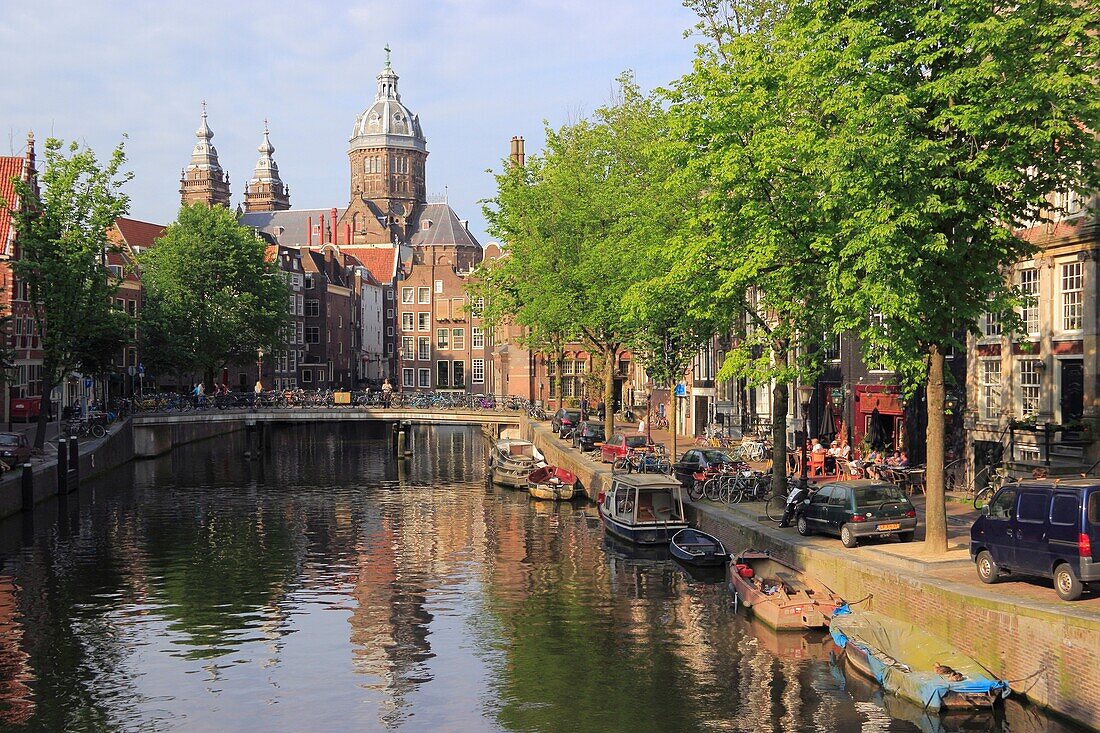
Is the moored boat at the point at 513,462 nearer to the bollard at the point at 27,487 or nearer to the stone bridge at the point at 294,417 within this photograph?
the stone bridge at the point at 294,417

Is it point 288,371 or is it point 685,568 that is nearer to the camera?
point 685,568

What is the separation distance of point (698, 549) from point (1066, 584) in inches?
611

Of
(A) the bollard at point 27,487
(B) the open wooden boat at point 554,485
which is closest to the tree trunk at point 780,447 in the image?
(B) the open wooden boat at point 554,485

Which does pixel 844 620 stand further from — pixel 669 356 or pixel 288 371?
pixel 288 371

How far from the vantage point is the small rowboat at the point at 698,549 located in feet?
117

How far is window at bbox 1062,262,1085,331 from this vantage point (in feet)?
115

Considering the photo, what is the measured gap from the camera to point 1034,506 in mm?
22469

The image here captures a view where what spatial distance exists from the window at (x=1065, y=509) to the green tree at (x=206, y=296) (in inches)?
2983

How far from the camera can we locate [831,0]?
2722 cm

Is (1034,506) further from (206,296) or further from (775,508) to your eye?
(206,296)

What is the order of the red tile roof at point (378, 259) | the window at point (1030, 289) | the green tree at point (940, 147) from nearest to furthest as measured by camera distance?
the green tree at point (940, 147) → the window at point (1030, 289) → the red tile roof at point (378, 259)

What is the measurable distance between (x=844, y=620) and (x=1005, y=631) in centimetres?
471

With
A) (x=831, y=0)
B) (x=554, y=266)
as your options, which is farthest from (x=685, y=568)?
(x=554, y=266)

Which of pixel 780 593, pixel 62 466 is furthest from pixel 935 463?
pixel 62 466
